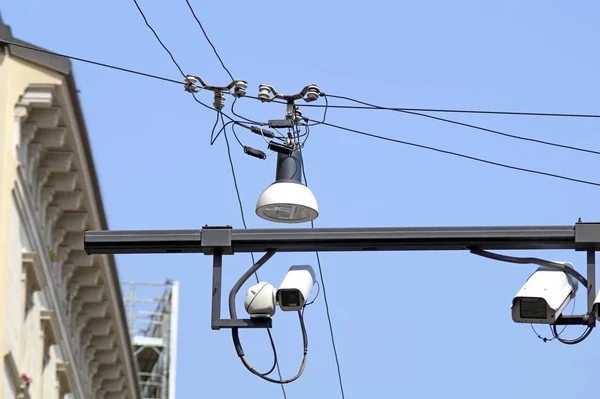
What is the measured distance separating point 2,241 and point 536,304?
12163mm

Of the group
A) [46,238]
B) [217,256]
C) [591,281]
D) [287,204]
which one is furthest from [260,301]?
[46,238]

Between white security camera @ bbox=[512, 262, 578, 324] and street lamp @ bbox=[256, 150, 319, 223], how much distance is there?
1.91 metres

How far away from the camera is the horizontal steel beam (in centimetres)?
1169

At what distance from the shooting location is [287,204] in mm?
12734

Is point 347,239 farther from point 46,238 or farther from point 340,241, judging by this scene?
point 46,238

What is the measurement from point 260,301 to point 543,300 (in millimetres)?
2036

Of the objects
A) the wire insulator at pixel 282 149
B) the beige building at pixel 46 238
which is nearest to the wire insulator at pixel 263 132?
the wire insulator at pixel 282 149

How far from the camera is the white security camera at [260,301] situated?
12094 mm

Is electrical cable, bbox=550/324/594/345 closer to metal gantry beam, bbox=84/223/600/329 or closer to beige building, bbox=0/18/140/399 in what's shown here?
metal gantry beam, bbox=84/223/600/329

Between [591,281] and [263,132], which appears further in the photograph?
[263,132]

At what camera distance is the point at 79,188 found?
27047 mm

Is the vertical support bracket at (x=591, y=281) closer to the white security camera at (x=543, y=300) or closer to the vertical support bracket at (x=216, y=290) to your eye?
the white security camera at (x=543, y=300)

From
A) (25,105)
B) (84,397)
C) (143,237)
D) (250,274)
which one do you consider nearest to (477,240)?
(250,274)

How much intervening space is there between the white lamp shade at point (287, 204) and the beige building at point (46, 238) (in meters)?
10.2
